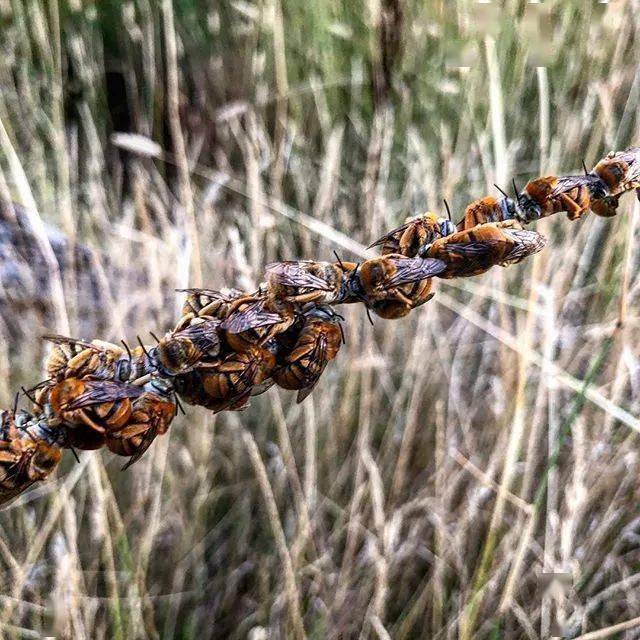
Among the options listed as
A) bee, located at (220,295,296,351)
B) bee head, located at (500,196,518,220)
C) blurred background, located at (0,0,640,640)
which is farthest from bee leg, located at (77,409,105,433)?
blurred background, located at (0,0,640,640)

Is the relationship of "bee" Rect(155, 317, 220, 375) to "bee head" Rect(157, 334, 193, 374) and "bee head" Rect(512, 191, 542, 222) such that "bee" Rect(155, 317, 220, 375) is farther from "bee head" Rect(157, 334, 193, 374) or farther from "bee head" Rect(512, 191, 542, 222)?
"bee head" Rect(512, 191, 542, 222)

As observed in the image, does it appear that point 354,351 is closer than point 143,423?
No

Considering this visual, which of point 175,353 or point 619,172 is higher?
point 619,172

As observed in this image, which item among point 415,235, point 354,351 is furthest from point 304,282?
point 354,351

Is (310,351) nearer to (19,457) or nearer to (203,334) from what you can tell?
(203,334)

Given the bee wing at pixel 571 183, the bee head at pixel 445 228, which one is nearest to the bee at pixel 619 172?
the bee wing at pixel 571 183

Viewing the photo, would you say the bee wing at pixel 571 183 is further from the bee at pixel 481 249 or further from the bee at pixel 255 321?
the bee at pixel 255 321

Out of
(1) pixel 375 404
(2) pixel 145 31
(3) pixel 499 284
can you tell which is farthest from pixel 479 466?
(2) pixel 145 31
